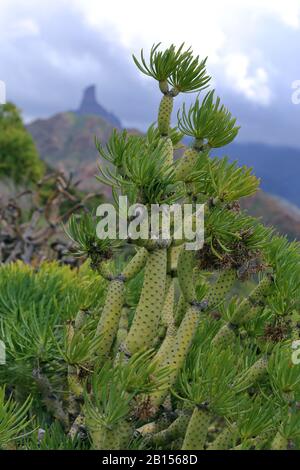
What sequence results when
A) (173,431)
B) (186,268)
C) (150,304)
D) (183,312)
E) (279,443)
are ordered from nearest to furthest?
(279,443), (150,304), (186,268), (173,431), (183,312)

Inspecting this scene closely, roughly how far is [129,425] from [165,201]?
27.3 inches

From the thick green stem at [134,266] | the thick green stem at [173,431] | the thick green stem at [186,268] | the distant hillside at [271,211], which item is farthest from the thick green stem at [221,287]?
the distant hillside at [271,211]

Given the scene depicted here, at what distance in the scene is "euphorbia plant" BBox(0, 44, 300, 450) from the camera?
1.51 m

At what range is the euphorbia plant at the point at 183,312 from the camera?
1514 millimetres

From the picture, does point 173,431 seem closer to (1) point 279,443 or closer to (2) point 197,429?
(2) point 197,429

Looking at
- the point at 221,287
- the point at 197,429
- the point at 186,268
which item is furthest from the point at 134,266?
the point at 197,429

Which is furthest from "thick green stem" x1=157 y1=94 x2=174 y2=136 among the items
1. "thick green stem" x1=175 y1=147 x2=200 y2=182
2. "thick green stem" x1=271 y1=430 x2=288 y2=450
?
"thick green stem" x1=271 y1=430 x2=288 y2=450

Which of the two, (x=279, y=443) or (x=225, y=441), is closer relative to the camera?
(x=279, y=443)

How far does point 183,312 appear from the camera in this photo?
2008mm

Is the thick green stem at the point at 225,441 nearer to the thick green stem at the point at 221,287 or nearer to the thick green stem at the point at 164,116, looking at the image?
the thick green stem at the point at 221,287

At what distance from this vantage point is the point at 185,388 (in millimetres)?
1612

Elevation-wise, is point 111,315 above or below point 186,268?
below
